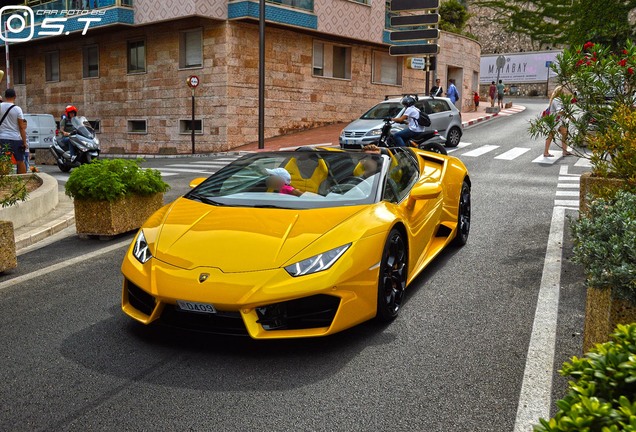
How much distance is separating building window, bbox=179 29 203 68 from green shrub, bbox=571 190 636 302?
2407 centimetres

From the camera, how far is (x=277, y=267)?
406cm

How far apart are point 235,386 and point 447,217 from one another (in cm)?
346

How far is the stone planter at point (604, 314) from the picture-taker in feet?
10.1

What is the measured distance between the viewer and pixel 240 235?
4.43 m

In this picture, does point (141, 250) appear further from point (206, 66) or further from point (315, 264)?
point (206, 66)

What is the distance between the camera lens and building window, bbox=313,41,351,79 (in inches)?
1148

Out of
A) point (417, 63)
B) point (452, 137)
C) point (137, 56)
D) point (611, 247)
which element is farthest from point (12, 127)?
point (137, 56)

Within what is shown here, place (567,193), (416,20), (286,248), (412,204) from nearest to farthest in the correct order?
(286,248)
(412,204)
(567,193)
(416,20)

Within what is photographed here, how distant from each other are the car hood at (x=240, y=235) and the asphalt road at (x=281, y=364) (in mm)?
579

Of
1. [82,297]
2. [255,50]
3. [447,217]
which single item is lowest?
[82,297]

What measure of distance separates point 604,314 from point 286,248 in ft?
6.28

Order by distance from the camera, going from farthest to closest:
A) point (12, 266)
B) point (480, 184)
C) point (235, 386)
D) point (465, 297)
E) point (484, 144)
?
1. point (484, 144)
2. point (480, 184)
3. point (12, 266)
4. point (465, 297)
5. point (235, 386)

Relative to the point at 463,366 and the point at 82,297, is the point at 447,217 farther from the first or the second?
the point at 82,297

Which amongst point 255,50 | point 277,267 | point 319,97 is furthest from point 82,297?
point 319,97
